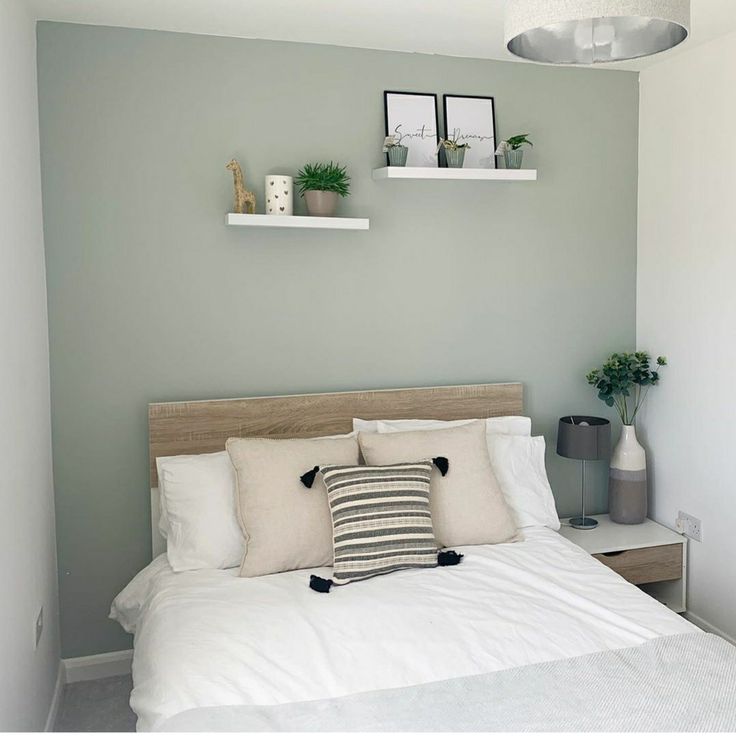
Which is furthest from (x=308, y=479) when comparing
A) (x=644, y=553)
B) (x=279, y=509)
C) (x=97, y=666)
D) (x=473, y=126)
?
(x=473, y=126)

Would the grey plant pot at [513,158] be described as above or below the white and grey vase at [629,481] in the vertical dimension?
above

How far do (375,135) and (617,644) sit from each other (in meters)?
2.20

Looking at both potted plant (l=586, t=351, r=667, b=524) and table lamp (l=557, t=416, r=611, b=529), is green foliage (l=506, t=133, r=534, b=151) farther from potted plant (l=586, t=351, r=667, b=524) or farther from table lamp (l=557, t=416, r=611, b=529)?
table lamp (l=557, t=416, r=611, b=529)

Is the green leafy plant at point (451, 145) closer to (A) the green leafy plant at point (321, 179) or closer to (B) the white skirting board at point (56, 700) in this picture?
(A) the green leafy plant at point (321, 179)

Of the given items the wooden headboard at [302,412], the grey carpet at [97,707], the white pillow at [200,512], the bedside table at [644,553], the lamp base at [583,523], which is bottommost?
the grey carpet at [97,707]

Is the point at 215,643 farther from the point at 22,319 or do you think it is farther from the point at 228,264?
the point at 228,264

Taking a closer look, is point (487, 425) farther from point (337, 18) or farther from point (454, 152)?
point (337, 18)

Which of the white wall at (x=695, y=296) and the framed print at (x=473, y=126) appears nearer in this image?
the white wall at (x=695, y=296)

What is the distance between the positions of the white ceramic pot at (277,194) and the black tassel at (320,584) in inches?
56.5

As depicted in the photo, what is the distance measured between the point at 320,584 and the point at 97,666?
1.25 meters

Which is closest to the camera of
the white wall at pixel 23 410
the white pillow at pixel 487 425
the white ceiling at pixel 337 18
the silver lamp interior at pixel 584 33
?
the silver lamp interior at pixel 584 33

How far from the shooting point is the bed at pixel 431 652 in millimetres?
1920

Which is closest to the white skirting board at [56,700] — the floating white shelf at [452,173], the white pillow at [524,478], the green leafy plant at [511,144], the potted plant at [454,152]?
the white pillow at [524,478]

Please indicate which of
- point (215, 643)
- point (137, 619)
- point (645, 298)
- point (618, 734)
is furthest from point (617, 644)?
point (645, 298)
